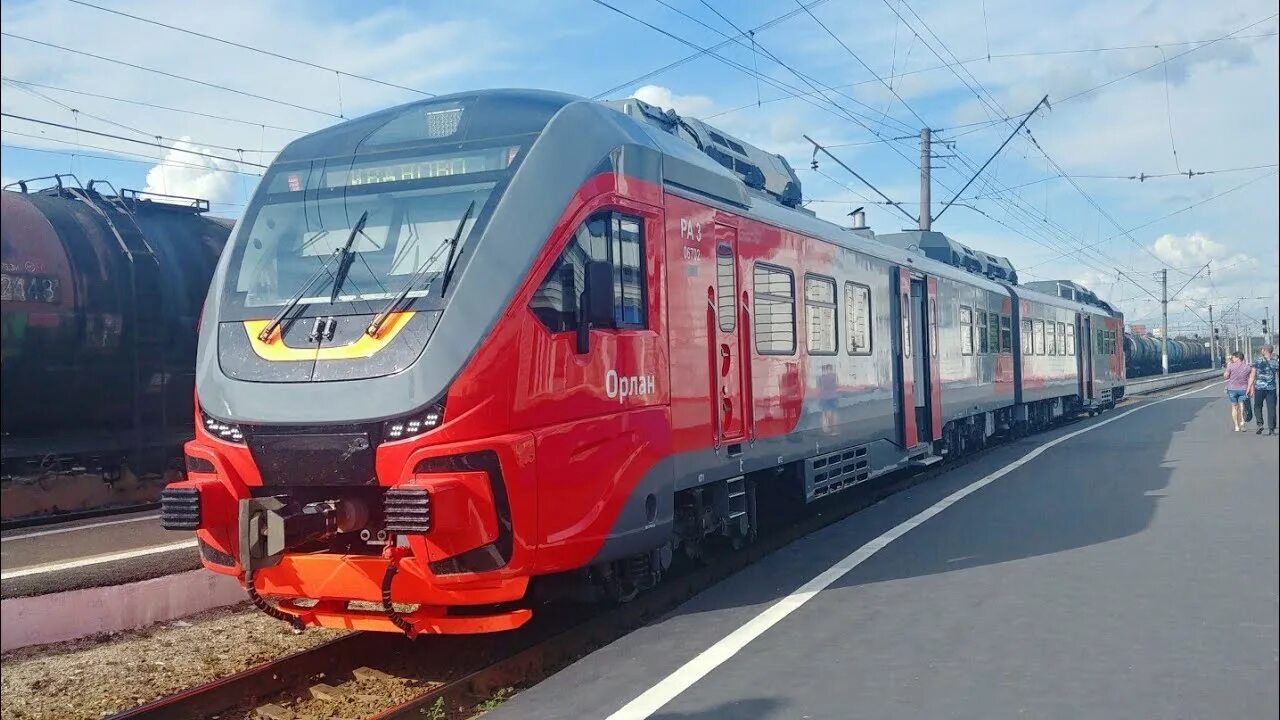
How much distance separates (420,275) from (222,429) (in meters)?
1.50

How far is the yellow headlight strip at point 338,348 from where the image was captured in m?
5.74

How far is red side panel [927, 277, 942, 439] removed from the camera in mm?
14336

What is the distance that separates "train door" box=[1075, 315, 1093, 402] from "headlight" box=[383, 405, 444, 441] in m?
25.6

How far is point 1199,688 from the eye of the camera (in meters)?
4.89

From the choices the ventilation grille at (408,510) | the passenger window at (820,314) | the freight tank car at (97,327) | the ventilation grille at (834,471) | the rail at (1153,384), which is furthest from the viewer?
the rail at (1153,384)

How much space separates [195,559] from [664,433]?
4466 mm

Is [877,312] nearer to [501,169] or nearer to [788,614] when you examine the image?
[788,614]

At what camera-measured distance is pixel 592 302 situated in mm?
6395

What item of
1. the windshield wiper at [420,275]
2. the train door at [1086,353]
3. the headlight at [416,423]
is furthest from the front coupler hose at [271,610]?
the train door at [1086,353]

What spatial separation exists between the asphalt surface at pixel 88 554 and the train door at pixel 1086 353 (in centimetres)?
2414

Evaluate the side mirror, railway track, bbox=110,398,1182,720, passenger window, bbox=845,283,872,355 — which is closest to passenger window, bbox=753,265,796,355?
passenger window, bbox=845,283,872,355

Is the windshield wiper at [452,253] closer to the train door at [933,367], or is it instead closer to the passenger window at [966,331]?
the train door at [933,367]

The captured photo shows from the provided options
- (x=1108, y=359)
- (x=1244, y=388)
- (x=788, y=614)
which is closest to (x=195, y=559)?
(x=788, y=614)

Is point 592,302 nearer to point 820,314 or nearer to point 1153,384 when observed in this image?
point 820,314
